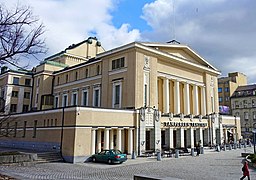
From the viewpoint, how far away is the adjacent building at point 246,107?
2923 inches

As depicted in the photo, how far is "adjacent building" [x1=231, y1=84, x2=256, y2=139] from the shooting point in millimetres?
74250

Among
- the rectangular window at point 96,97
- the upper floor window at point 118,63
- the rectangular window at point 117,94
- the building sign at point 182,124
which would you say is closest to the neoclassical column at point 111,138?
the rectangular window at point 117,94

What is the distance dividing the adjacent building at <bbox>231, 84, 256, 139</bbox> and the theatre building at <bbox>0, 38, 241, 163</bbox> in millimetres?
23637

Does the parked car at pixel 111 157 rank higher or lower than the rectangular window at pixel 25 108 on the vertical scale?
lower

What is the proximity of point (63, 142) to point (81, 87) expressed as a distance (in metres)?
18.2

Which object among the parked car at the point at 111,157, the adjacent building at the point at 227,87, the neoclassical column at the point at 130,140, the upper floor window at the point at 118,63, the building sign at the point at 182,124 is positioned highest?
the adjacent building at the point at 227,87

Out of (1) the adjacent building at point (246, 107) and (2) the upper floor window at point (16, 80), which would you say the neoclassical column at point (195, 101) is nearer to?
(1) the adjacent building at point (246, 107)

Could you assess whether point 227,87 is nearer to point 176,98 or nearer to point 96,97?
point 176,98

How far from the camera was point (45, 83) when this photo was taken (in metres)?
52.1

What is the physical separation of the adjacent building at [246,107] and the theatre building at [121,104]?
931 inches

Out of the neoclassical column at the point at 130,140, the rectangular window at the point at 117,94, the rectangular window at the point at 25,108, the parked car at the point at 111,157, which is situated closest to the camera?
the parked car at the point at 111,157

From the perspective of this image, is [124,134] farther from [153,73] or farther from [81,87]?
[81,87]

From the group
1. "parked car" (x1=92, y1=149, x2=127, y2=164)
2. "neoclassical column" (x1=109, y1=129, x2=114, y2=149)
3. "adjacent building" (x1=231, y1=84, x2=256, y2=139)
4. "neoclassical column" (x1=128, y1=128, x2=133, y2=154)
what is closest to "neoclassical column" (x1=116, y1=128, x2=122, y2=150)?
"neoclassical column" (x1=109, y1=129, x2=114, y2=149)

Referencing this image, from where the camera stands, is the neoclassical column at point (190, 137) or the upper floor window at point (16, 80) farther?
the upper floor window at point (16, 80)
